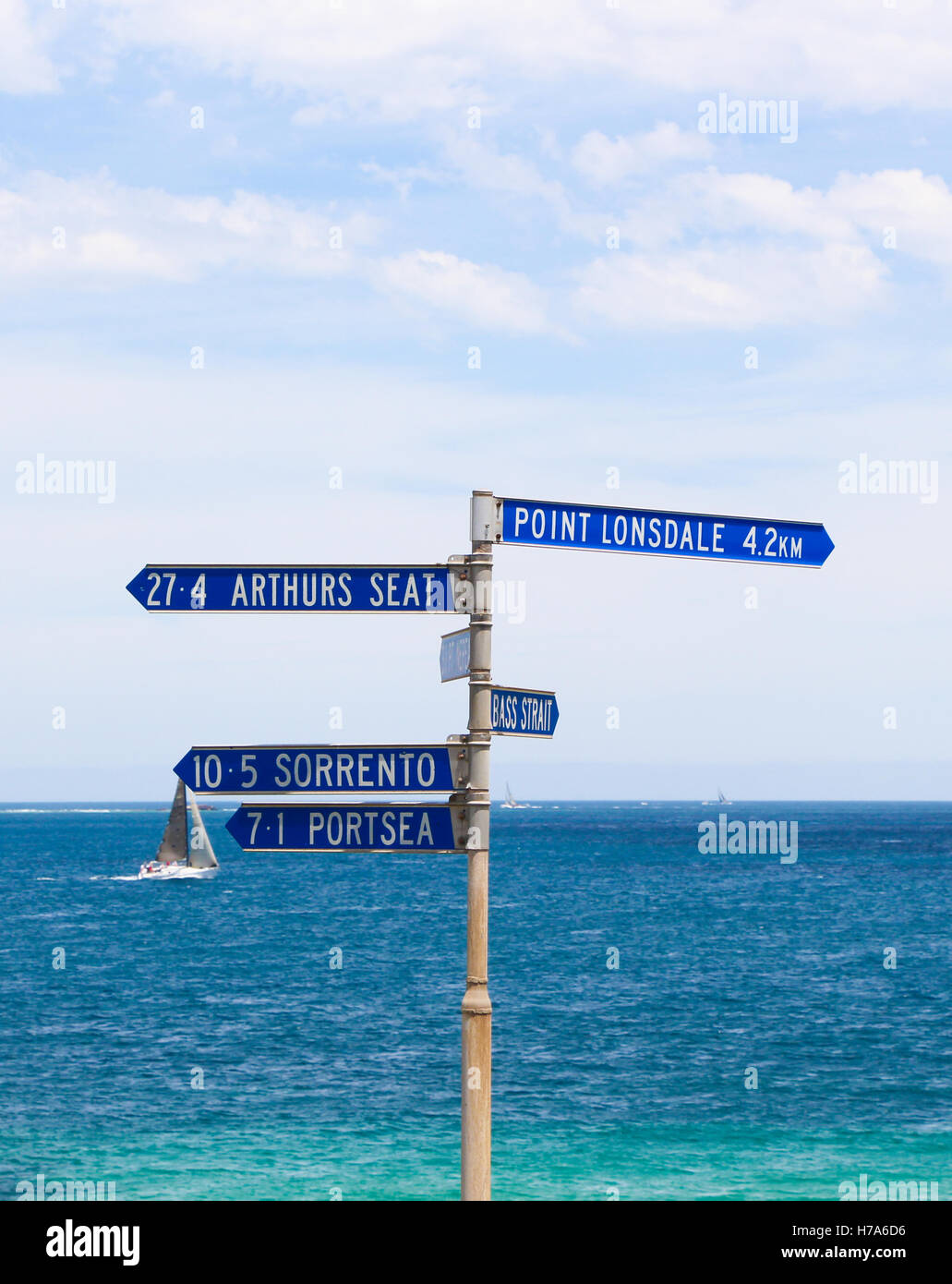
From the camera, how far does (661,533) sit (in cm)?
881

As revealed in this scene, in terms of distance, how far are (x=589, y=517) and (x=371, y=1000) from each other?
5798 centimetres

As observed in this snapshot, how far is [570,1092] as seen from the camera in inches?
1695

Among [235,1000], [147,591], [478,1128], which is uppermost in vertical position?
[147,591]

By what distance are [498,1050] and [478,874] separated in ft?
147

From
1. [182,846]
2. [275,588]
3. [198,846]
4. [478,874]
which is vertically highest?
[275,588]

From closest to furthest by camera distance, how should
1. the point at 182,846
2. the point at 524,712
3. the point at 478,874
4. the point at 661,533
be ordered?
Result: 1. the point at 478,874
2. the point at 524,712
3. the point at 661,533
4. the point at 182,846

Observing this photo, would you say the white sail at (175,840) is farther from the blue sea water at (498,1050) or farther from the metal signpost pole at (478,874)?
the metal signpost pole at (478,874)

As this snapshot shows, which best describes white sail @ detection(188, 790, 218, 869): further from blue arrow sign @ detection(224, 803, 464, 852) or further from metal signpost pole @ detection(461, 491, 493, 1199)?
metal signpost pole @ detection(461, 491, 493, 1199)

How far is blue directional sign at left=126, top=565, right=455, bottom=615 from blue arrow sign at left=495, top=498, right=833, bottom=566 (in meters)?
0.81

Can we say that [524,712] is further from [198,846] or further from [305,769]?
[198,846]

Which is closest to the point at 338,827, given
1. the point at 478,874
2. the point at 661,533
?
the point at 478,874

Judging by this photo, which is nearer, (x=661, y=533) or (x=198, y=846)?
(x=661, y=533)
